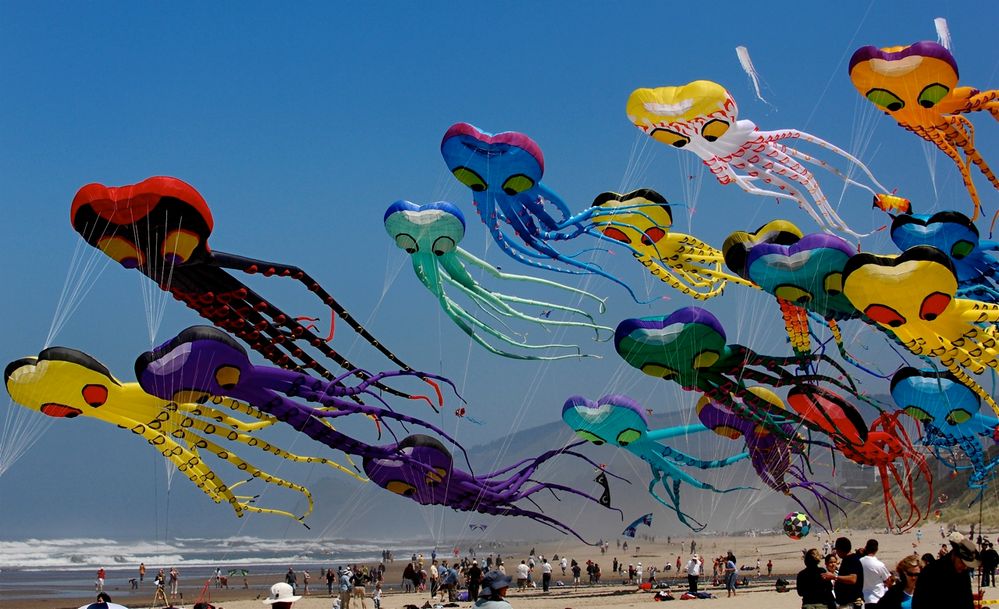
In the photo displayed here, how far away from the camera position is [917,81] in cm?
1858

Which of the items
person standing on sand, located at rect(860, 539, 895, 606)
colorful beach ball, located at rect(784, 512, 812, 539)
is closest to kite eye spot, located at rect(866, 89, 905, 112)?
colorful beach ball, located at rect(784, 512, 812, 539)

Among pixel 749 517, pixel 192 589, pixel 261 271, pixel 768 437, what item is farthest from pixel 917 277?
pixel 749 517

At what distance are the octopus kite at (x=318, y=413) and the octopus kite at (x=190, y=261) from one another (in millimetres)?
539

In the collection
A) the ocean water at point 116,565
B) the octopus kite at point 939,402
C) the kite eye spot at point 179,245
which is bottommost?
the ocean water at point 116,565

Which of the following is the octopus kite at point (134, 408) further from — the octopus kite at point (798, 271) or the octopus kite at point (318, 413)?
the octopus kite at point (798, 271)

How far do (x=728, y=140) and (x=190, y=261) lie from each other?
10478 mm

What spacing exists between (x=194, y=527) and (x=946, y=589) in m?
157

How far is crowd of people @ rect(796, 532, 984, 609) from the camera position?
5574mm

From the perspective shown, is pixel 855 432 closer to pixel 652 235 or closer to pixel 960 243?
pixel 960 243

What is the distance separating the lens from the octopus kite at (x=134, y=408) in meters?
14.8

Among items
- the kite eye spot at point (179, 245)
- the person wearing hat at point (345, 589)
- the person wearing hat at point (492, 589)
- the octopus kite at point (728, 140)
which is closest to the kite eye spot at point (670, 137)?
the octopus kite at point (728, 140)

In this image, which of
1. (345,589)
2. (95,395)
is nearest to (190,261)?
(95,395)

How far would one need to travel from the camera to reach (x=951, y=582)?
5574 mm

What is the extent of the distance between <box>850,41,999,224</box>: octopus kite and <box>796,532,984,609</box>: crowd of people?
12.7 meters
